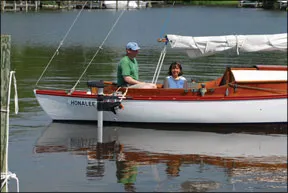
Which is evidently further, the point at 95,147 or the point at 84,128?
the point at 84,128

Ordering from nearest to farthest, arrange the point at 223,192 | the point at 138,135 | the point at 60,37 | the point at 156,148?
the point at 223,192
the point at 156,148
the point at 138,135
the point at 60,37

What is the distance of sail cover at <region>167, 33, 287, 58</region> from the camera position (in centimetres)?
1673

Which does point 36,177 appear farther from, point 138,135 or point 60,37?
point 60,37

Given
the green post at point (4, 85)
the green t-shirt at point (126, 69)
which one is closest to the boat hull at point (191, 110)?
the green t-shirt at point (126, 69)

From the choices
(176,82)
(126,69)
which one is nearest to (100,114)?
(126,69)

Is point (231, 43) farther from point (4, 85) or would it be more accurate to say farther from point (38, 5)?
point (38, 5)

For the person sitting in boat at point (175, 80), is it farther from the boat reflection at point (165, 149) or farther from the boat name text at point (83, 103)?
the boat name text at point (83, 103)

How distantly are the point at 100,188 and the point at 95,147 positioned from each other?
310 cm

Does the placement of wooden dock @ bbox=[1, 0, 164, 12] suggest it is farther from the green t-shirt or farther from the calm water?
the green t-shirt

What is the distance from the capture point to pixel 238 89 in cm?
1551

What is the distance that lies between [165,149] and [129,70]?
246 centimetres

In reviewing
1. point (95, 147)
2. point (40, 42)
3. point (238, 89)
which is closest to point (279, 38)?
point (238, 89)

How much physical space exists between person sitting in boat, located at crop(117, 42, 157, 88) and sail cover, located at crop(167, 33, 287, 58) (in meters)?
1.14

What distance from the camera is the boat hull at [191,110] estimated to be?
15.5 m
